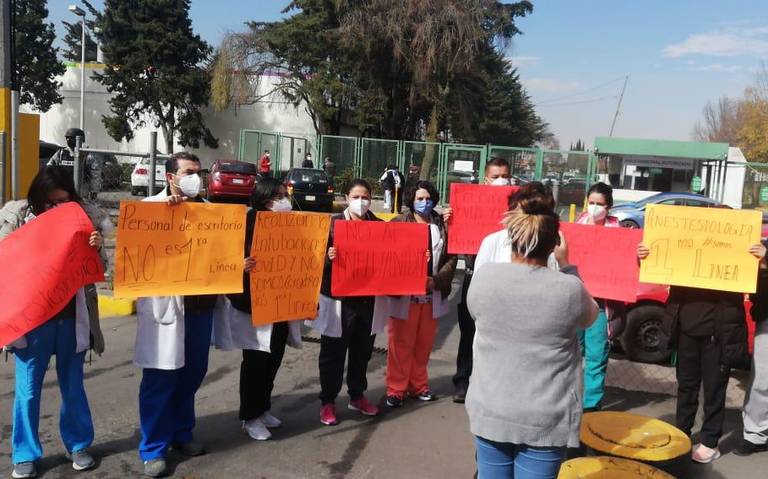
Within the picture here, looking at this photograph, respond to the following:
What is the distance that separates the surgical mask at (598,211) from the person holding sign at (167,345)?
286 centimetres

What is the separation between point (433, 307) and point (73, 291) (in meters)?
2.72

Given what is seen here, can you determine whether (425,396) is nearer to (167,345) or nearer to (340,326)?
(340,326)

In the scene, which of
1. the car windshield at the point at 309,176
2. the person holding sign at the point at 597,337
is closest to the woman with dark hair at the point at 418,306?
the person holding sign at the point at 597,337

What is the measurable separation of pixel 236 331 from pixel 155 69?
35.8m

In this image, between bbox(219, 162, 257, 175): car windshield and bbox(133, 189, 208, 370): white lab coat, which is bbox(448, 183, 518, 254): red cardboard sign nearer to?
bbox(133, 189, 208, 370): white lab coat

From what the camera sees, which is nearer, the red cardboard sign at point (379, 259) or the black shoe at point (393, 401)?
the red cardboard sign at point (379, 259)

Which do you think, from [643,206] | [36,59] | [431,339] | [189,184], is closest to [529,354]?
[189,184]

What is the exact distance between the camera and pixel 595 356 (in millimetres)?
4629

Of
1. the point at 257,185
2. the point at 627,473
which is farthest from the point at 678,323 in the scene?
the point at 257,185

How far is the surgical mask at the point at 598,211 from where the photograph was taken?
4.80m

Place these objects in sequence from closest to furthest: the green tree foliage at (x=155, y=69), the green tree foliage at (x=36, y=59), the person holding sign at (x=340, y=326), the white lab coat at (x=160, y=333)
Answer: the white lab coat at (x=160, y=333) < the person holding sign at (x=340, y=326) < the green tree foliage at (x=155, y=69) < the green tree foliage at (x=36, y=59)

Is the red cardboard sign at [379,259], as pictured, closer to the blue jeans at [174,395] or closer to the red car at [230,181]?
the blue jeans at [174,395]

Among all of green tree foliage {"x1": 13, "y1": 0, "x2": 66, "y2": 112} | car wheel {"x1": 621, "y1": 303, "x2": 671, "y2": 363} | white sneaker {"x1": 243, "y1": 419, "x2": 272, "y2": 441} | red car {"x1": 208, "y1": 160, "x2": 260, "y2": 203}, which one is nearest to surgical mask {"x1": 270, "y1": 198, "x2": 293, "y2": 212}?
white sneaker {"x1": 243, "y1": 419, "x2": 272, "y2": 441}

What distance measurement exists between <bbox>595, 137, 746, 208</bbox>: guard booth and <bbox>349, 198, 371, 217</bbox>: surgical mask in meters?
21.9
